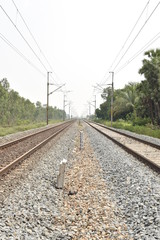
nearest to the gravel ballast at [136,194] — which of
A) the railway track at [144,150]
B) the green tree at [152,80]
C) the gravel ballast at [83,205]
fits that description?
the gravel ballast at [83,205]

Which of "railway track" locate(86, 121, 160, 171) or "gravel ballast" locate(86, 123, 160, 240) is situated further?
"railway track" locate(86, 121, 160, 171)

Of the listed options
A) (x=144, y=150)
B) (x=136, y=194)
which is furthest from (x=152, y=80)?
(x=136, y=194)

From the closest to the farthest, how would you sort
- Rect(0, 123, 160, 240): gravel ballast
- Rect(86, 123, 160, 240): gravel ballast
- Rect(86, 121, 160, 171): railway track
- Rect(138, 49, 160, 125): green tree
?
1. Rect(0, 123, 160, 240): gravel ballast
2. Rect(86, 123, 160, 240): gravel ballast
3. Rect(86, 121, 160, 171): railway track
4. Rect(138, 49, 160, 125): green tree

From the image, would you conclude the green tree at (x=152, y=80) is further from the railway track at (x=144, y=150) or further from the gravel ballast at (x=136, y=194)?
the gravel ballast at (x=136, y=194)

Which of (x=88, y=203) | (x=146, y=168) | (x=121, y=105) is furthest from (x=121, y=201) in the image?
(x=121, y=105)

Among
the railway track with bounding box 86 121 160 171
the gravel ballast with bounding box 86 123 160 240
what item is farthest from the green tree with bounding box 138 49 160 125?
the gravel ballast with bounding box 86 123 160 240

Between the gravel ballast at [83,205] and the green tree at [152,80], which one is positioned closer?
the gravel ballast at [83,205]

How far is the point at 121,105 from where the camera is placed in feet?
168

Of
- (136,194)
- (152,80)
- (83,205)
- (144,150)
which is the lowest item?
(83,205)

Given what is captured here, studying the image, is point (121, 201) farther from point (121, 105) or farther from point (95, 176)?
point (121, 105)

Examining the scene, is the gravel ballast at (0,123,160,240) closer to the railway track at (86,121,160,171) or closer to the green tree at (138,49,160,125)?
the railway track at (86,121,160,171)

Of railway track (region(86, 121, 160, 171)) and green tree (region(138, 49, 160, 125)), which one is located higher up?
green tree (region(138, 49, 160, 125))

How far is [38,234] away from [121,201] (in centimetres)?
240

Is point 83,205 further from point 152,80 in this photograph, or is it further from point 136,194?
point 152,80
